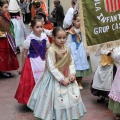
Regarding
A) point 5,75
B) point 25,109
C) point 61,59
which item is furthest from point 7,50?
point 61,59

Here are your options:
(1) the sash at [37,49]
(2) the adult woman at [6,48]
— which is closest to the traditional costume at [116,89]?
(1) the sash at [37,49]

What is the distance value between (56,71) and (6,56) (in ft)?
11.3

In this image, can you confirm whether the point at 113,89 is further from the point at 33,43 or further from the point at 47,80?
the point at 33,43

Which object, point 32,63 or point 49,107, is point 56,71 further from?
point 32,63

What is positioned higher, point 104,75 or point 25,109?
point 104,75

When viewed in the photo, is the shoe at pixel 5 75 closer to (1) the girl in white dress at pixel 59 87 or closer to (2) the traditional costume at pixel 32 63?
(2) the traditional costume at pixel 32 63

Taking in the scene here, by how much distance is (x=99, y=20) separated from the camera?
3318 millimetres

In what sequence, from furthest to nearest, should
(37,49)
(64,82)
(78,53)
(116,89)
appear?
(78,53) → (37,49) → (116,89) → (64,82)

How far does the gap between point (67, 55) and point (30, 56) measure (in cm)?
101

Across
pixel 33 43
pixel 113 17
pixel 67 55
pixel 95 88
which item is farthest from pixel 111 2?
pixel 95 88

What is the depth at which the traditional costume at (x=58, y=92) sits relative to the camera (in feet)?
14.8

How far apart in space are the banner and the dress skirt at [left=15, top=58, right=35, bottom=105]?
86.8 inches

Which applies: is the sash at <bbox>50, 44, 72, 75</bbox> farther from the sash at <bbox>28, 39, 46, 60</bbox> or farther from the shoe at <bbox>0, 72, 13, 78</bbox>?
the shoe at <bbox>0, 72, 13, 78</bbox>

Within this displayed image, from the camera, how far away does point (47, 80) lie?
4625mm
